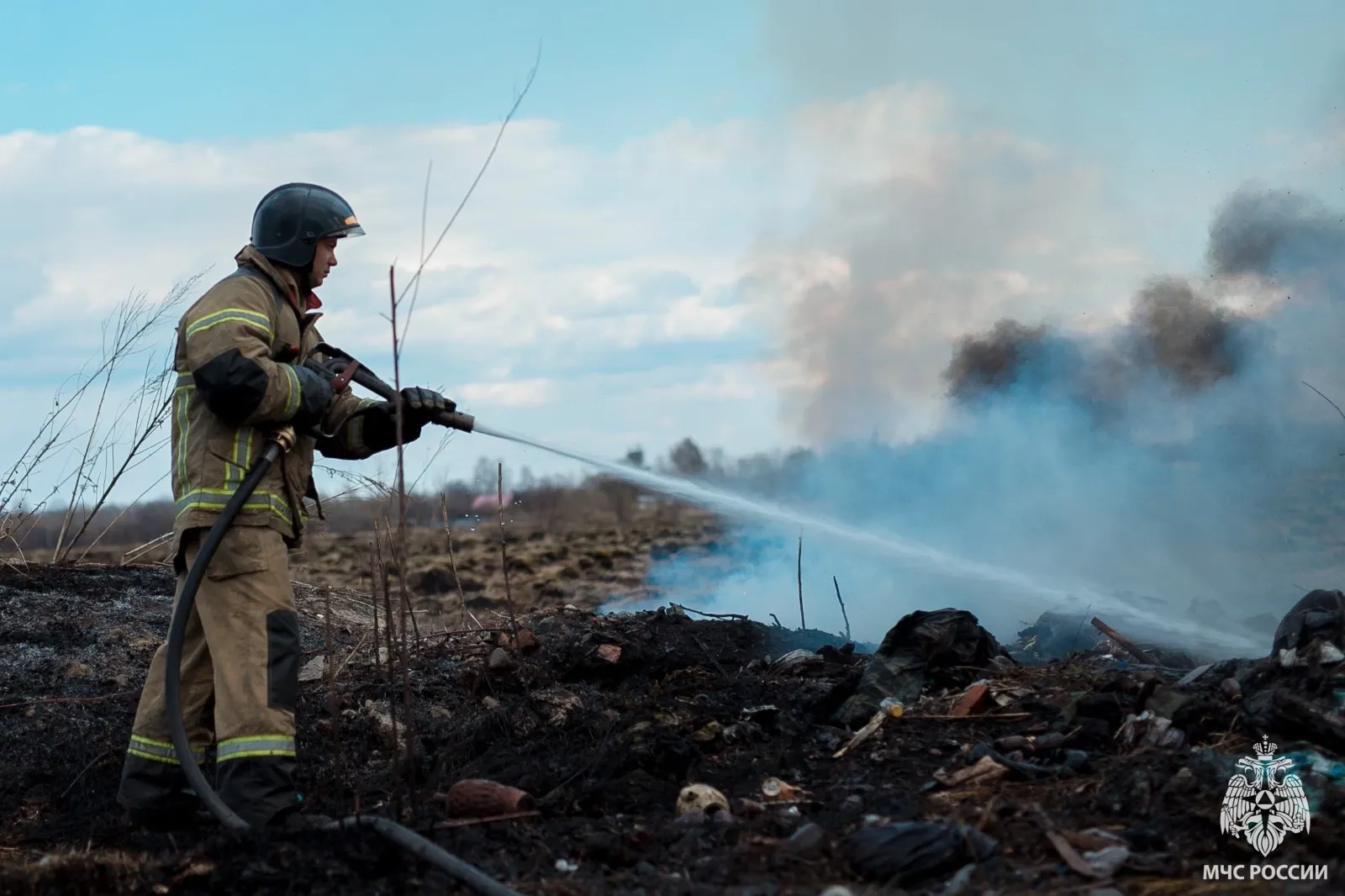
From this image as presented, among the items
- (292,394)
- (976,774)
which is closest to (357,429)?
(292,394)

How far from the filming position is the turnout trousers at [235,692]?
13.1 feet

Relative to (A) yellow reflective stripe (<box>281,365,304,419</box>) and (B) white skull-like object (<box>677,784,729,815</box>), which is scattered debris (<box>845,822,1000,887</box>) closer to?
(B) white skull-like object (<box>677,784,729,815</box>)

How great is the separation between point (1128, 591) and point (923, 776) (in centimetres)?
508

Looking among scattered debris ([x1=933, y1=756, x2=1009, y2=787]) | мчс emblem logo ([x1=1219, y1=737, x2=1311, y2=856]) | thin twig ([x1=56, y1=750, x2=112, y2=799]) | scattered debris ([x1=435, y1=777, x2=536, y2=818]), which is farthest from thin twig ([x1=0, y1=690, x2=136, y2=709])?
мчс emblem logo ([x1=1219, y1=737, x2=1311, y2=856])

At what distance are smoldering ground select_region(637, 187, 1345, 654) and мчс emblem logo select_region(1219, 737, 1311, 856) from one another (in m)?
4.57

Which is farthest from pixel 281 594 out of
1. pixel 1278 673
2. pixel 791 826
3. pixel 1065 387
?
pixel 1065 387

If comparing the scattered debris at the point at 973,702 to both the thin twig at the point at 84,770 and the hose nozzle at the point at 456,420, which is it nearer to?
the hose nozzle at the point at 456,420

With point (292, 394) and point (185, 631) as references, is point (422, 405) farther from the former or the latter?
point (185, 631)

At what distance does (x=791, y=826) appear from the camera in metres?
3.64

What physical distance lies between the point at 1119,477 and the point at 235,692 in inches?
294

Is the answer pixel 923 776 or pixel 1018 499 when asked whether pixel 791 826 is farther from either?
pixel 1018 499

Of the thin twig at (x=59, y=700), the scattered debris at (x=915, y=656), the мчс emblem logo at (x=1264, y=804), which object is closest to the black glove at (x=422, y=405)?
the scattered debris at (x=915, y=656)

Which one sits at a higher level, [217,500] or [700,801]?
[217,500]

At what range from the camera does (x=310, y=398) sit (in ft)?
13.9
